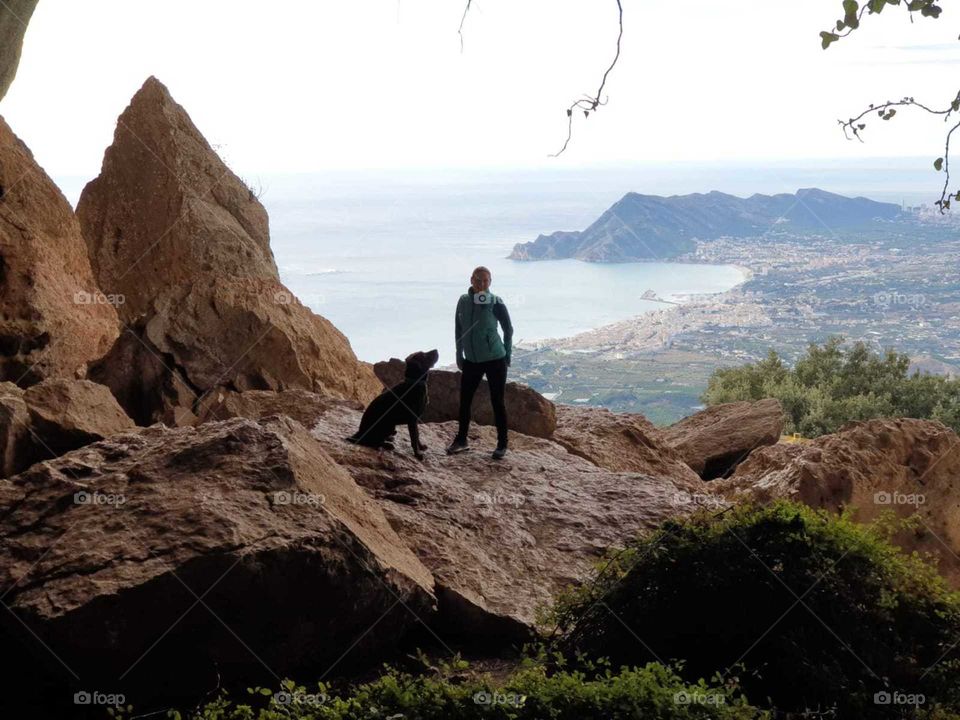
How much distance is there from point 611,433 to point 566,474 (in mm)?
3265

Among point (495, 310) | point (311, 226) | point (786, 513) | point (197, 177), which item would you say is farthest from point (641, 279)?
point (786, 513)

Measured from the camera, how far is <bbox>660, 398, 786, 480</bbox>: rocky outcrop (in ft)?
43.1

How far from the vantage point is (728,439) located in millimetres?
13430

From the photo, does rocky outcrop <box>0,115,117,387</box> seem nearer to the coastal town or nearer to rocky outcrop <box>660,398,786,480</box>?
rocky outcrop <box>660,398,786,480</box>

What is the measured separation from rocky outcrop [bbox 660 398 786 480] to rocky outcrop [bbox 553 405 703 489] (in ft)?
1.41

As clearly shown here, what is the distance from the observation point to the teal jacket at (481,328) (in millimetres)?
9250

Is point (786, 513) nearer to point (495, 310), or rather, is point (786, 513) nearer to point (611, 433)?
point (495, 310)

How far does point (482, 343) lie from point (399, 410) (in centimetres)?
124

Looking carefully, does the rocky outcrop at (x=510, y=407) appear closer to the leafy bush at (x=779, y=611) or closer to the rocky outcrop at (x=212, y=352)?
the rocky outcrop at (x=212, y=352)

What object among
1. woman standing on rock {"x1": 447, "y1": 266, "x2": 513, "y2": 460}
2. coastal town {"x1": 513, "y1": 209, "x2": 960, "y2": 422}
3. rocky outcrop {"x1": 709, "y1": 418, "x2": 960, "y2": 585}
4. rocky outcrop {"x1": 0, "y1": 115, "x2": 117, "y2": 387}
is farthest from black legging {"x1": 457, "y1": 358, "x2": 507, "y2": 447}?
coastal town {"x1": 513, "y1": 209, "x2": 960, "y2": 422}

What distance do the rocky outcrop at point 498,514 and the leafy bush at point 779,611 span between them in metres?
0.73

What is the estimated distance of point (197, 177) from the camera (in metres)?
13.9

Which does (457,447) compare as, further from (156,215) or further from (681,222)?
(681,222)

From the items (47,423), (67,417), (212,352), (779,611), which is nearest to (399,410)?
(67,417)
